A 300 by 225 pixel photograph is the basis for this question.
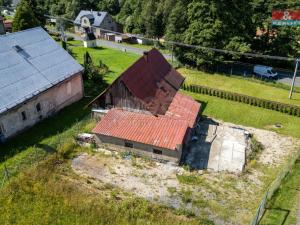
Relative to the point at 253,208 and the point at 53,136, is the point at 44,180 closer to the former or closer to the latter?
the point at 53,136

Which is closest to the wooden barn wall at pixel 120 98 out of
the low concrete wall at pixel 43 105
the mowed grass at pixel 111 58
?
the low concrete wall at pixel 43 105

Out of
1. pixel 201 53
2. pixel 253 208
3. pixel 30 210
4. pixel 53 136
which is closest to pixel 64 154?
pixel 53 136

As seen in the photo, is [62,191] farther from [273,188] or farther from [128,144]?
[273,188]

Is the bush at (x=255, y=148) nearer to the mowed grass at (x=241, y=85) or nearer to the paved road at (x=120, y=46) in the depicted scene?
the mowed grass at (x=241, y=85)

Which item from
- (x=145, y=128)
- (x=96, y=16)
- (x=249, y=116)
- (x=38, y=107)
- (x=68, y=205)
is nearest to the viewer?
(x=68, y=205)

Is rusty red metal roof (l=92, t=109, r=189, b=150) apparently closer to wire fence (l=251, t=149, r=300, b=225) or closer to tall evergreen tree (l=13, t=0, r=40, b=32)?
wire fence (l=251, t=149, r=300, b=225)

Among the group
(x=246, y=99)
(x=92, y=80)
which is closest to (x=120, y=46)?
(x=92, y=80)

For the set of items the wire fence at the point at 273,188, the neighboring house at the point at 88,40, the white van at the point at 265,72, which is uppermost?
the neighboring house at the point at 88,40

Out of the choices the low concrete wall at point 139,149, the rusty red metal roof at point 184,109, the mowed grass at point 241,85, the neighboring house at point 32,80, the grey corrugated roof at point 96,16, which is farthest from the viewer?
the grey corrugated roof at point 96,16
